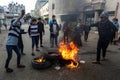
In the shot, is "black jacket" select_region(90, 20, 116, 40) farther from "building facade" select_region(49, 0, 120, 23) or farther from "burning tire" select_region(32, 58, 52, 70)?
"building facade" select_region(49, 0, 120, 23)

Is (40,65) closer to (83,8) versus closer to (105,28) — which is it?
(105,28)

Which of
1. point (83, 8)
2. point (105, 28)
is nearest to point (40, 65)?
point (105, 28)

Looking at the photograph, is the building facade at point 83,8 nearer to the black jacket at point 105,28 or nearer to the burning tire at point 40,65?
the black jacket at point 105,28

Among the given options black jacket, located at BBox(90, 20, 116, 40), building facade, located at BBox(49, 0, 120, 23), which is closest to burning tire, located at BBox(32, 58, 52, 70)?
black jacket, located at BBox(90, 20, 116, 40)

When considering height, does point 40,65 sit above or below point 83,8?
below

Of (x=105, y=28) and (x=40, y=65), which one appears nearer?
(x=40, y=65)

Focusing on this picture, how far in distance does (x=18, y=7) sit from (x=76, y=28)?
77.4m

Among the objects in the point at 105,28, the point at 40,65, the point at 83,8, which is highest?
the point at 83,8

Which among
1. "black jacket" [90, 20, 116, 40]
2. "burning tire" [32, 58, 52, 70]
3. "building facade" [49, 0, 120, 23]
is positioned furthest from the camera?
"building facade" [49, 0, 120, 23]

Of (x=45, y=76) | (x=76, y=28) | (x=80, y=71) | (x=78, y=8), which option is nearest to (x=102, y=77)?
(x=80, y=71)

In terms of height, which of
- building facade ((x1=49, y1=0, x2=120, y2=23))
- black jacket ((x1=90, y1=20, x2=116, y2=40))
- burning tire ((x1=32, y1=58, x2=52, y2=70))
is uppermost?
building facade ((x1=49, y1=0, x2=120, y2=23))

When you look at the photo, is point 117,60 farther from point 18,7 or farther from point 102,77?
point 18,7

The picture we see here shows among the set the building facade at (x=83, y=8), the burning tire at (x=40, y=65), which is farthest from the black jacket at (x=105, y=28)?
the building facade at (x=83, y=8)

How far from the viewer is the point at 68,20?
33.8 ft
